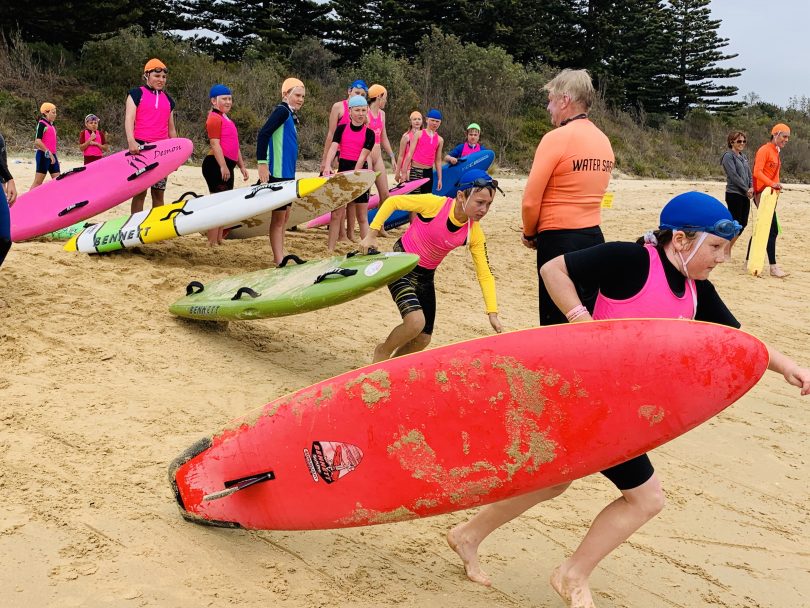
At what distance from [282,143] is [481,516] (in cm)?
516

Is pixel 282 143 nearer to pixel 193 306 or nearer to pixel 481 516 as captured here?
pixel 193 306

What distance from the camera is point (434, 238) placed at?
17.4 ft

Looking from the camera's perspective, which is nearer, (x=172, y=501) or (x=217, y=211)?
(x=172, y=501)

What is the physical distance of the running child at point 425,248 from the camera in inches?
206

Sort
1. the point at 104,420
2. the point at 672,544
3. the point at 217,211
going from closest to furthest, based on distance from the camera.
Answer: the point at 672,544 < the point at 104,420 < the point at 217,211

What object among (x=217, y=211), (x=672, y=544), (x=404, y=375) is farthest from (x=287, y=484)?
(x=217, y=211)

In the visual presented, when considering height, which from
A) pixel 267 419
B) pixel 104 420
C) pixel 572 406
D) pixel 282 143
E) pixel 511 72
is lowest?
pixel 104 420

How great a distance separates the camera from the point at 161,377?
509 cm

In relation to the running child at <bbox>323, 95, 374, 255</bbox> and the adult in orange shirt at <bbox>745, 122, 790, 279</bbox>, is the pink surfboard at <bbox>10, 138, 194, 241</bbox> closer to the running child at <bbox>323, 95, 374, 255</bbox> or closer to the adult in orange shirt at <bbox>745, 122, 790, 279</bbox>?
the running child at <bbox>323, 95, 374, 255</bbox>

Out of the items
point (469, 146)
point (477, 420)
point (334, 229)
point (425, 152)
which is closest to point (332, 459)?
point (477, 420)

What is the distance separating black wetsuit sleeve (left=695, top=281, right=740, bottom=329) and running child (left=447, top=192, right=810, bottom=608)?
0.02m

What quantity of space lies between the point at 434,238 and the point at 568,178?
4.55ft

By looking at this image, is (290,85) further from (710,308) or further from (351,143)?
(710,308)

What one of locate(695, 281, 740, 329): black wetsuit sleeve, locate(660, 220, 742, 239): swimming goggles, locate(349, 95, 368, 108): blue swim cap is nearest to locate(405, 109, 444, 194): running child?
locate(349, 95, 368, 108): blue swim cap
